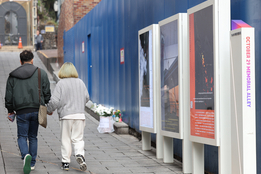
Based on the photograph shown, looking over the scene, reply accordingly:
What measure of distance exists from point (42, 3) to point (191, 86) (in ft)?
139

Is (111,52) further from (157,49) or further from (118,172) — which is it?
(118,172)

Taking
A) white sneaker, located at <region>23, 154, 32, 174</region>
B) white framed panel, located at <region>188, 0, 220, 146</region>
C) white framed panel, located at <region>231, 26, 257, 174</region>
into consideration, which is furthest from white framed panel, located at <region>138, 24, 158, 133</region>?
white framed panel, located at <region>231, 26, 257, 174</region>

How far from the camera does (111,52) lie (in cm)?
1064

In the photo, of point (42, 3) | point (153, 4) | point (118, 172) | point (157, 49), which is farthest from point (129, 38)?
point (42, 3)

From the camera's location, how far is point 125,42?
940 cm

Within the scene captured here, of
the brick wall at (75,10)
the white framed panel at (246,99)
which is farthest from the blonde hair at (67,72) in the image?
the brick wall at (75,10)

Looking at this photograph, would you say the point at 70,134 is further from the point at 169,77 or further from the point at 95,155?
the point at 169,77

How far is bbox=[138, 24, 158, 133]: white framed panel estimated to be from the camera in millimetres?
6527

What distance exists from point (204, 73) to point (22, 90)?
2488 mm

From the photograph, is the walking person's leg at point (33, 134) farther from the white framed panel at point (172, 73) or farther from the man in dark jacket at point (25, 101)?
the white framed panel at point (172, 73)

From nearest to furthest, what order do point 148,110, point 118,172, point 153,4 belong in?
point 118,172, point 148,110, point 153,4

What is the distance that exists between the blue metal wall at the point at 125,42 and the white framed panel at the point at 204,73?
429 millimetres

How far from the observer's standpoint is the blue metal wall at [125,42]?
4.87m

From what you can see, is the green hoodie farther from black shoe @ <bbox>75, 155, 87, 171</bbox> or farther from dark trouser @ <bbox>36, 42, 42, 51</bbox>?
dark trouser @ <bbox>36, 42, 42, 51</bbox>
